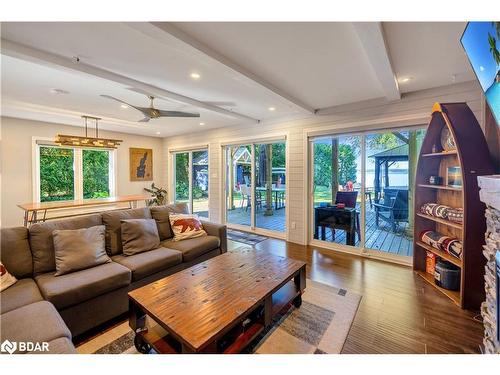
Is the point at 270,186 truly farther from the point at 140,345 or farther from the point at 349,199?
the point at 140,345

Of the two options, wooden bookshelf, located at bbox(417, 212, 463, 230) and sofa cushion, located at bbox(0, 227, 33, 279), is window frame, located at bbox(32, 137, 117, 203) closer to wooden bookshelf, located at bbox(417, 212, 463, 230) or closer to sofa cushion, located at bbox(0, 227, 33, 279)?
sofa cushion, located at bbox(0, 227, 33, 279)

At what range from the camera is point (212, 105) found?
394 cm

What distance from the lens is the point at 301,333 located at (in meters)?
1.95

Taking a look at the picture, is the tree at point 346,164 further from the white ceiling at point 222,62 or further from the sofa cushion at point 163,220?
the sofa cushion at point 163,220

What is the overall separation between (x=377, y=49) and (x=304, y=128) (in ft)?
7.89

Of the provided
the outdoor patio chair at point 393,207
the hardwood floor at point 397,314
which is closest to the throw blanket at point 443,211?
the outdoor patio chair at point 393,207

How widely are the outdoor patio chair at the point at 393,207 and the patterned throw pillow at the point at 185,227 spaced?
9.38 ft

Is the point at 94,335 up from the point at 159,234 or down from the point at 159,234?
down

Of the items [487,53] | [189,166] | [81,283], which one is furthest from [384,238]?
[189,166]

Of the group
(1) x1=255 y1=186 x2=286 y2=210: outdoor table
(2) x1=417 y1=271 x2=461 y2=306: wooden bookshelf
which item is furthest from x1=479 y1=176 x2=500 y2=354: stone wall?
(1) x1=255 y1=186 x2=286 y2=210: outdoor table

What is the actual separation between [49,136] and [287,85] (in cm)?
535

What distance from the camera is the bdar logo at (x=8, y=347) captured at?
1300 millimetres
